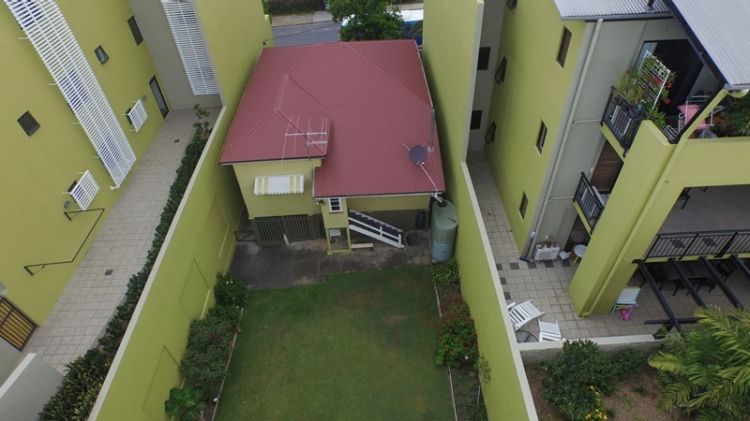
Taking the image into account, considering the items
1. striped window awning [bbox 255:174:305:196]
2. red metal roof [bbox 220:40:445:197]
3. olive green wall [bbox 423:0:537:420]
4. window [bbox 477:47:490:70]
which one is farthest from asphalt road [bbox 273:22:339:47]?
striped window awning [bbox 255:174:305:196]

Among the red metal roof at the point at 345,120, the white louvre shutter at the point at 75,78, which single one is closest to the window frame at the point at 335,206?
the red metal roof at the point at 345,120

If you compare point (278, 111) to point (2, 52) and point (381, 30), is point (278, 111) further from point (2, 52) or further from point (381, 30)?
point (381, 30)

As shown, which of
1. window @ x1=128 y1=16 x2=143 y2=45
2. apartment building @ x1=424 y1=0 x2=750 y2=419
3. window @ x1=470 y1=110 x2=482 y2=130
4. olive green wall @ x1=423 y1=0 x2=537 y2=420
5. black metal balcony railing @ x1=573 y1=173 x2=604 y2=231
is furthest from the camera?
window @ x1=128 y1=16 x2=143 y2=45

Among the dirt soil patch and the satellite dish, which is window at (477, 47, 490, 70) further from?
the dirt soil patch

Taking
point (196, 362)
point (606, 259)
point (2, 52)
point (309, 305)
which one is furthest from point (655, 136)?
A: point (2, 52)

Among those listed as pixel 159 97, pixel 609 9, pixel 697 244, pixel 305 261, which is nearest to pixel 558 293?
pixel 697 244

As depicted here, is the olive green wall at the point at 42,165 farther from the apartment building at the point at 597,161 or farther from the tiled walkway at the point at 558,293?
the tiled walkway at the point at 558,293
